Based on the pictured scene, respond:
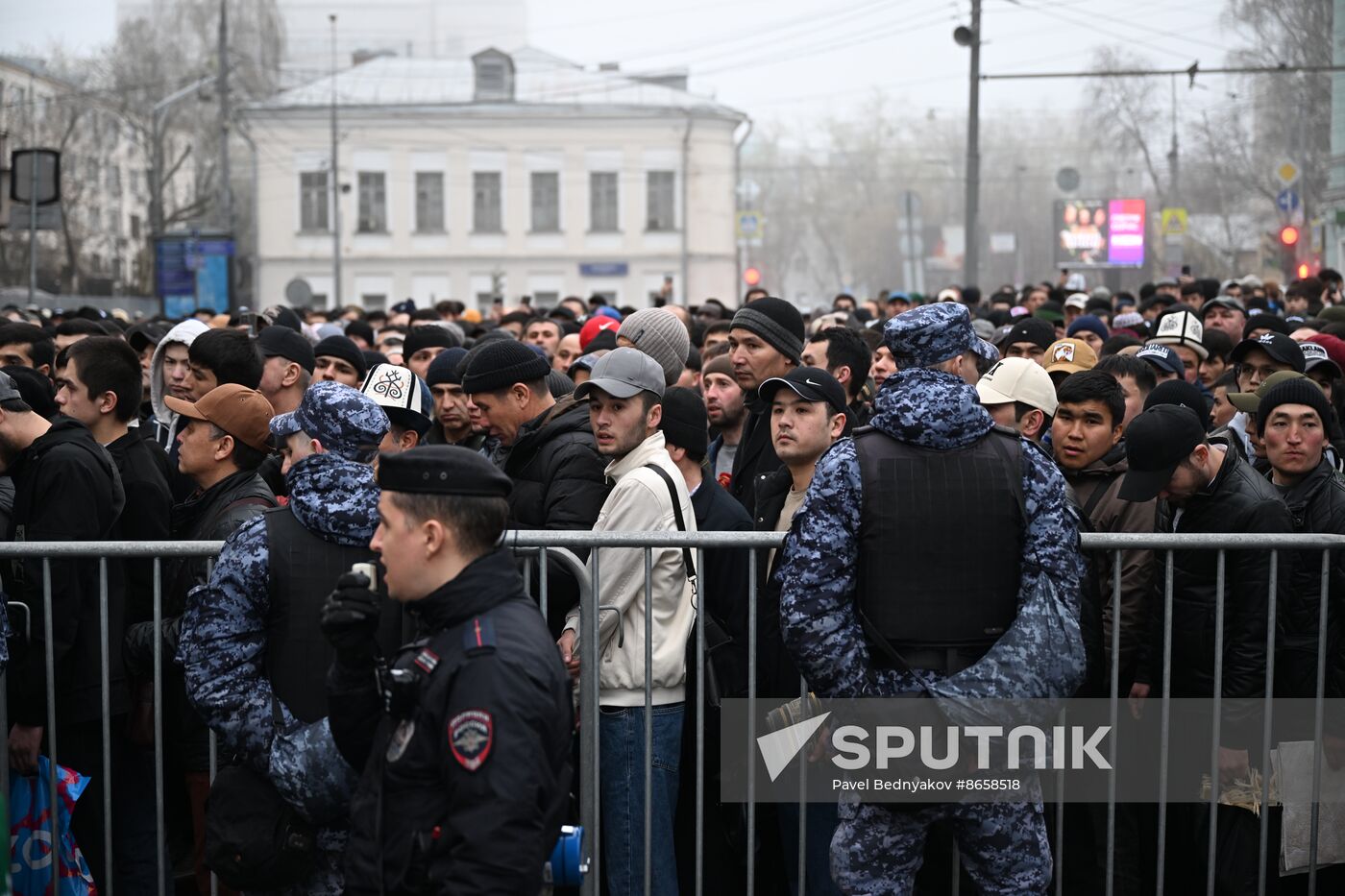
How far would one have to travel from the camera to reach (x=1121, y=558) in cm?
514

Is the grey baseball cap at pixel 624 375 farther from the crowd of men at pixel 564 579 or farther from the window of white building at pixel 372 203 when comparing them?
the window of white building at pixel 372 203

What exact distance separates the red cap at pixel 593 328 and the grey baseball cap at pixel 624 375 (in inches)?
187

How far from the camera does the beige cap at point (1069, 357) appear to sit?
7836 mm

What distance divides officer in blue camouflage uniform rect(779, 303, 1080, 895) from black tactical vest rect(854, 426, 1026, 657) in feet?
0.05

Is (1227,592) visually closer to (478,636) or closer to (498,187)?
(478,636)

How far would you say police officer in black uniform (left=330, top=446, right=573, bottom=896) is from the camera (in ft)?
10.7

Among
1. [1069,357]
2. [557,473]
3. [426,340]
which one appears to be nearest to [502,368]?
[557,473]

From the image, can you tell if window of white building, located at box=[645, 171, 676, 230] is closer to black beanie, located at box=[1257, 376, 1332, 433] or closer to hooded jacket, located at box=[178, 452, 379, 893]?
black beanie, located at box=[1257, 376, 1332, 433]

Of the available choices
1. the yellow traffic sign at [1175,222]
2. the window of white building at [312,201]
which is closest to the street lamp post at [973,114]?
the yellow traffic sign at [1175,222]

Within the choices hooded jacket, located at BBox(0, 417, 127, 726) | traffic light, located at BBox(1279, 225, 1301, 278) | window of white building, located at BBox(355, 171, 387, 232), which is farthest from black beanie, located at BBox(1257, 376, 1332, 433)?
window of white building, located at BBox(355, 171, 387, 232)

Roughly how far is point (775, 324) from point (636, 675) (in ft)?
8.42

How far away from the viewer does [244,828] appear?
12.8 feet

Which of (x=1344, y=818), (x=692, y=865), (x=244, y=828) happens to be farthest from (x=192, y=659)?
(x=1344, y=818)

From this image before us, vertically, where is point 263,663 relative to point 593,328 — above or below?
below
